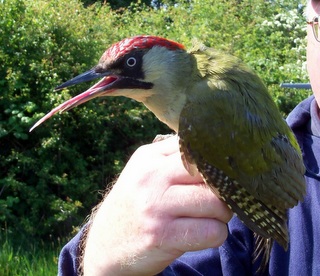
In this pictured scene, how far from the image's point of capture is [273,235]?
1824 millimetres

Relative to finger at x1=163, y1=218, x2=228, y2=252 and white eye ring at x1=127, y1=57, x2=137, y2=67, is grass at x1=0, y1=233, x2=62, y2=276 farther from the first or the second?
finger at x1=163, y1=218, x2=228, y2=252

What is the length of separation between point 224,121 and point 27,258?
2891 millimetres

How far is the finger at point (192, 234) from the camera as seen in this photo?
1575 millimetres

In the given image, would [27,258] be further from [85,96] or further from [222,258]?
[85,96]

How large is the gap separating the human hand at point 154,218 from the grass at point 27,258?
2.25m

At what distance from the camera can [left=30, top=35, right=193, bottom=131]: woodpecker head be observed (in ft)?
5.96

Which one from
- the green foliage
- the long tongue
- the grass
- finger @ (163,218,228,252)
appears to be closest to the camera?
A: finger @ (163,218,228,252)

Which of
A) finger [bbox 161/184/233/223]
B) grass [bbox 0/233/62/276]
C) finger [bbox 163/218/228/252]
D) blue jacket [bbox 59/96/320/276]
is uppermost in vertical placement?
finger [bbox 161/184/233/223]

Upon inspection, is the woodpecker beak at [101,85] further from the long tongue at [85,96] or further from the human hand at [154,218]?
the human hand at [154,218]

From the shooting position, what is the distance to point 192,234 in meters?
1.57

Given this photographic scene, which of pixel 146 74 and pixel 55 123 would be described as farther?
pixel 55 123

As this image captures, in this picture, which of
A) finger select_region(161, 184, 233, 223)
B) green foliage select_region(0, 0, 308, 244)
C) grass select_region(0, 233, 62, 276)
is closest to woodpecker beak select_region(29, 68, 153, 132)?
finger select_region(161, 184, 233, 223)

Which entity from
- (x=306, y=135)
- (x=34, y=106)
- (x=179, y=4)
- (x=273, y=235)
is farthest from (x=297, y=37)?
(x=273, y=235)

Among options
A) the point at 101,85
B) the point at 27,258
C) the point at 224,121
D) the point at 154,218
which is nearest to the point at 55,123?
the point at 27,258
